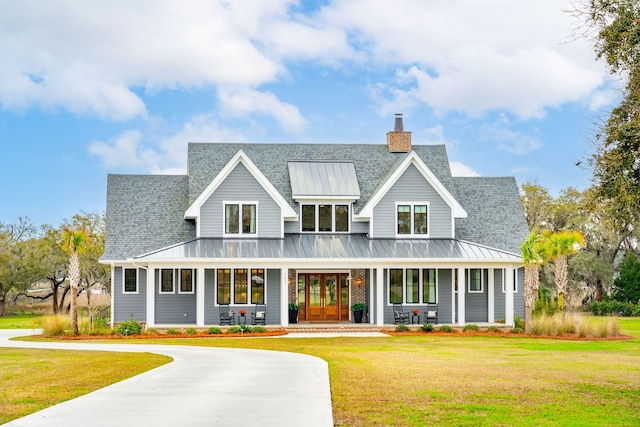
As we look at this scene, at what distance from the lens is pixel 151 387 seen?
14.6m

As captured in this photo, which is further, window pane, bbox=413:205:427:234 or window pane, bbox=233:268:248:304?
window pane, bbox=413:205:427:234

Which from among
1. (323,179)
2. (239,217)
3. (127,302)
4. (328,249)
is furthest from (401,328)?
(127,302)

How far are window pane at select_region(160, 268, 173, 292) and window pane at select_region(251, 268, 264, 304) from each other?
3709 millimetres

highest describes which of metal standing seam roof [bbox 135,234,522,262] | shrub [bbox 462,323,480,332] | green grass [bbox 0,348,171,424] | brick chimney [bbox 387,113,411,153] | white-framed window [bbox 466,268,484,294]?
brick chimney [bbox 387,113,411,153]

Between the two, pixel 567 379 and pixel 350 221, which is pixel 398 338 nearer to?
pixel 350 221

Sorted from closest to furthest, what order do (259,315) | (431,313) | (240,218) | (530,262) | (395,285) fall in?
(530,262)
(259,315)
(431,313)
(395,285)
(240,218)

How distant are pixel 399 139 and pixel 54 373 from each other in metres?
26.6

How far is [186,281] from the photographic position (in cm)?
3569

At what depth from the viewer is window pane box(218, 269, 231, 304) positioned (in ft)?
114

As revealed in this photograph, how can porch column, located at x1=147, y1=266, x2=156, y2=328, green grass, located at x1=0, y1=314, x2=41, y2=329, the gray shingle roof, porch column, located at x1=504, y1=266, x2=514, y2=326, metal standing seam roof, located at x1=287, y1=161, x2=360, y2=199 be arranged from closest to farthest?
porch column, located at x1=147, y1=266, x2=156, y2=328 → porch column, located at x1=504, y1=266, x2=514, y2=326 → metal standing seam roof, located at x1=287, y1=161, x2=360, y2=199 → the gray shingle roof → green grass, located at x1=0, y1=314, x2=41, y2=329

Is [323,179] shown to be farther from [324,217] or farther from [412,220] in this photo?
[412,220]

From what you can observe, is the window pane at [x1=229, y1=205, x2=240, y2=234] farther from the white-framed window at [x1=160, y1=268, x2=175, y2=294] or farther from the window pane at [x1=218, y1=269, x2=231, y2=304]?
the white-framed window at [x1=160, y1=268, x2=175, y2=294]

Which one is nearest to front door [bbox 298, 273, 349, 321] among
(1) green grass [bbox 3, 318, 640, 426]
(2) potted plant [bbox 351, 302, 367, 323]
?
(2) potted plant [bbox 351, 302, 367, 323]

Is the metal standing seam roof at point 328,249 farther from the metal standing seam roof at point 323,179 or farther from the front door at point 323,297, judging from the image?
the metal standing seam roof at point 323,179
